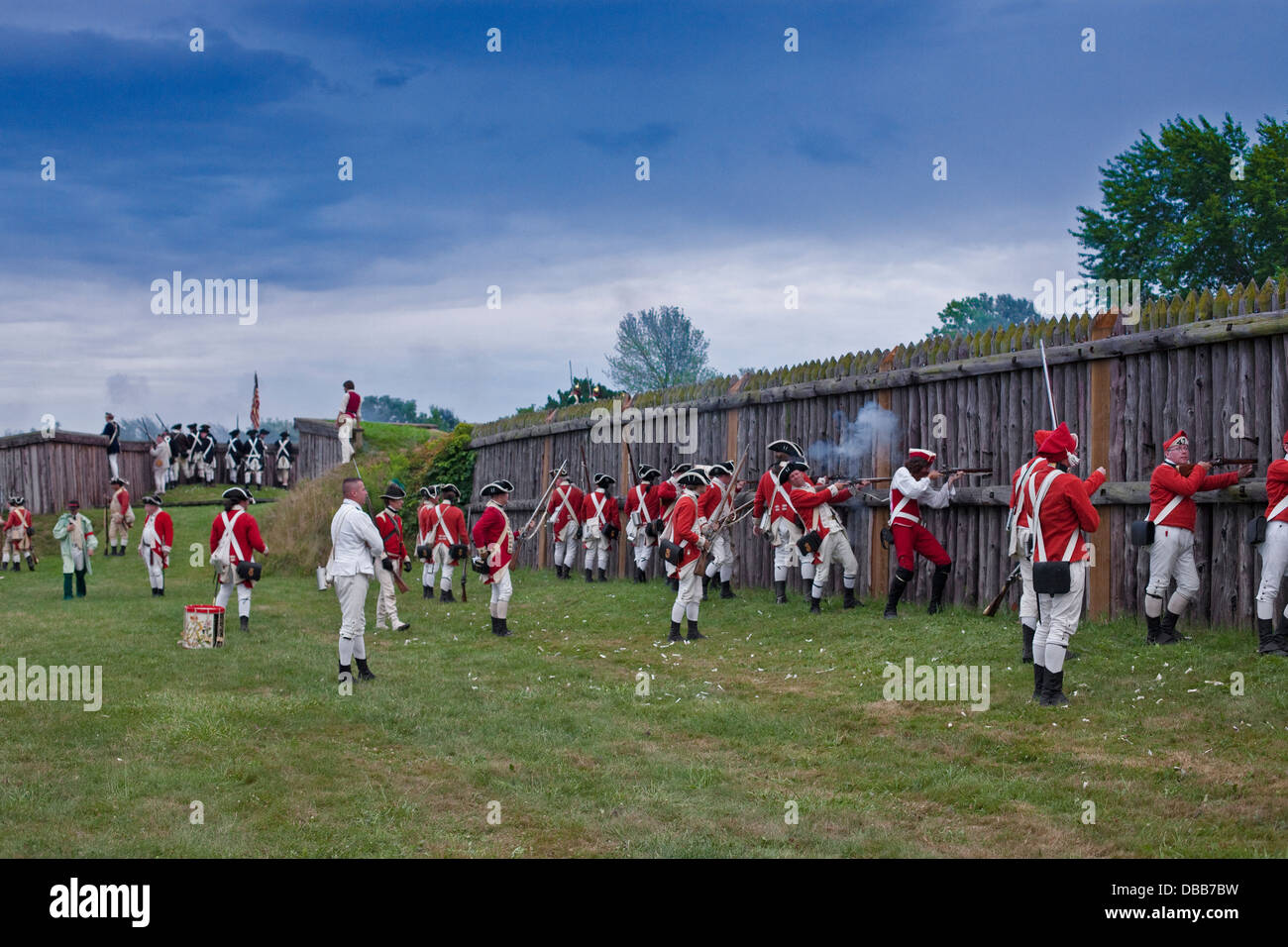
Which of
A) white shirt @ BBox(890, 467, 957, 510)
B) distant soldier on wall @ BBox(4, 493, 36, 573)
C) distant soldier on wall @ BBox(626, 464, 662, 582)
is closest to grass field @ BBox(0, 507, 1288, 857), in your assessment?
white shirt @ BBox(890, 467, 957, 510)

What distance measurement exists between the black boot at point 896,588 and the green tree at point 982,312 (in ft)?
192

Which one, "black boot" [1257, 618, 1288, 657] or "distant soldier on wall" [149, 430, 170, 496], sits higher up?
"distant soldier on wall" [149, 430, 170, 496]

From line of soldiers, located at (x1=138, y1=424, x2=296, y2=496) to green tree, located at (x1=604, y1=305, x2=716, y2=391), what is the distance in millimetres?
34175

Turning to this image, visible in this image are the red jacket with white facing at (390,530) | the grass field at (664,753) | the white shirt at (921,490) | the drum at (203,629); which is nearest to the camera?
the grass field at (664,753)

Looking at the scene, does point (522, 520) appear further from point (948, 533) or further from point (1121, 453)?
point (1121, 453)

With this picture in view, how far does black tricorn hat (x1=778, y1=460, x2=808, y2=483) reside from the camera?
14.6m

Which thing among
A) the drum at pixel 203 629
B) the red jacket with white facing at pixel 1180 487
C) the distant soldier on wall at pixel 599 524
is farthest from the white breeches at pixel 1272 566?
the distant soldier on wall at pixel 599 524

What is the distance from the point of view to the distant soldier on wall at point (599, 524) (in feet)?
66.9

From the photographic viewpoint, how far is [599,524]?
20.6 metres

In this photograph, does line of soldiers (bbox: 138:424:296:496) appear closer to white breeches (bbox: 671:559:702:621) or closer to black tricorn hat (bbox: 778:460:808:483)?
black tricorn hat (bbox: 778:460:808:483)

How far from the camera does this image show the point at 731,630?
13898 millimetres

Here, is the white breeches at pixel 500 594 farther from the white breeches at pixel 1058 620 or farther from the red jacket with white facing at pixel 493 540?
the white breeches at pixel 1058 620
